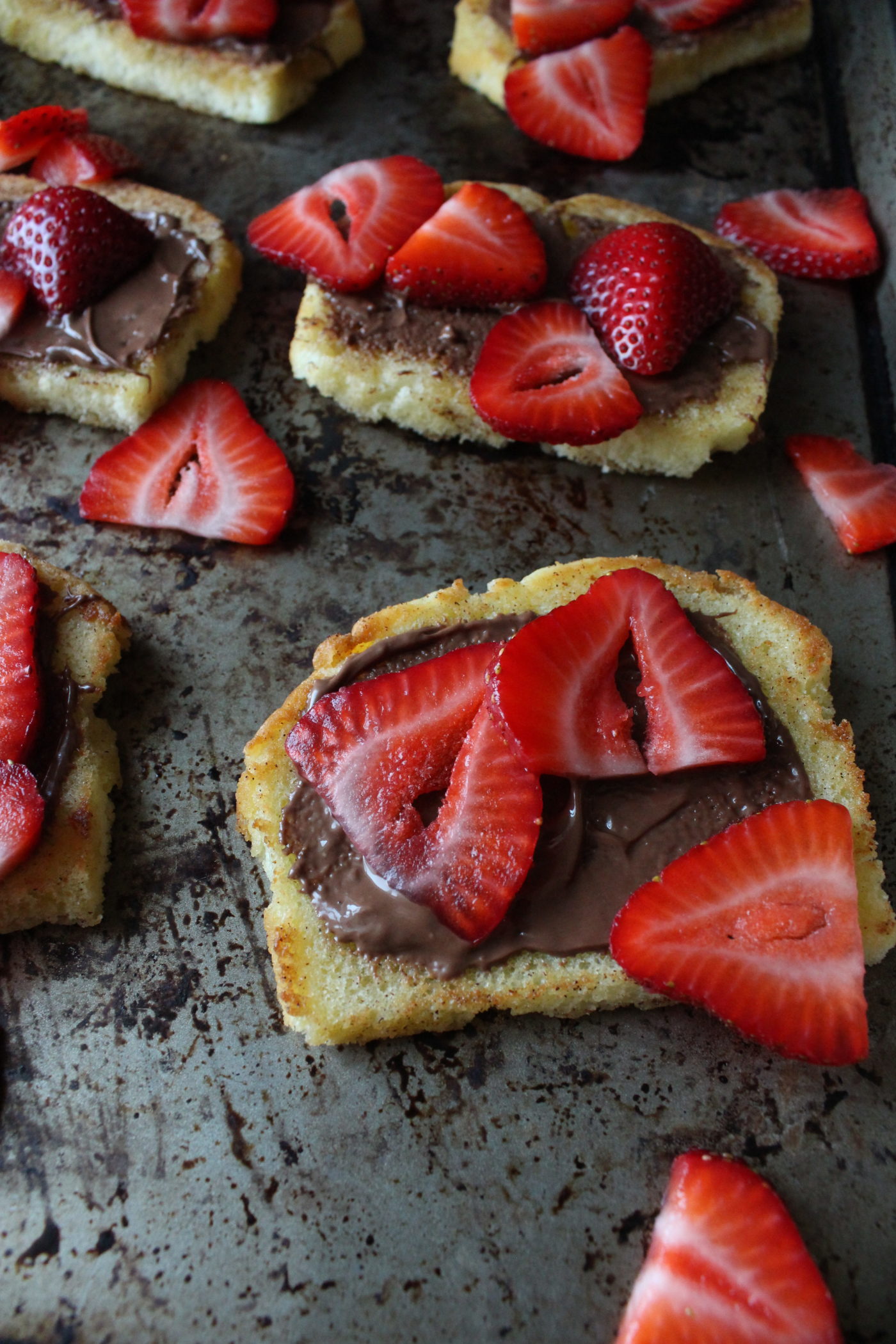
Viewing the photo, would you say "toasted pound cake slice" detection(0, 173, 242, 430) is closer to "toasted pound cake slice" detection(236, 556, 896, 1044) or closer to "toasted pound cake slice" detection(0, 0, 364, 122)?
"toasted pound cake slice" detection(0, 0, 364, 122)

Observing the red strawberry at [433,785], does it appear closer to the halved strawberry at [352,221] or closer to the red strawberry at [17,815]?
the red strawberry at [17,815]

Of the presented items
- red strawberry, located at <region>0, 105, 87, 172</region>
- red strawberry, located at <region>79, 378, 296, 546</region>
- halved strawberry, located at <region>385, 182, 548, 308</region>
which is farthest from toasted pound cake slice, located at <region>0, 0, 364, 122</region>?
red strawberry, located at <region>79, 378, 296, 546</region>

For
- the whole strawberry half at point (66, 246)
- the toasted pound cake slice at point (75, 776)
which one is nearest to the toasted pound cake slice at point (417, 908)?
the toasted pound cake slice at point (75, 776)

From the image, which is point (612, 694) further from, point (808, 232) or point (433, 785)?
point (808, 232)

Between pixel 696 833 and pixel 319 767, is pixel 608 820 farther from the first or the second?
pixel 319 767

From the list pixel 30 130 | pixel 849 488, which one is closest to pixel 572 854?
pixel 849 488

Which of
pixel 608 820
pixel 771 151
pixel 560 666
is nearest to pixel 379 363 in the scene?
pixel 560 666
